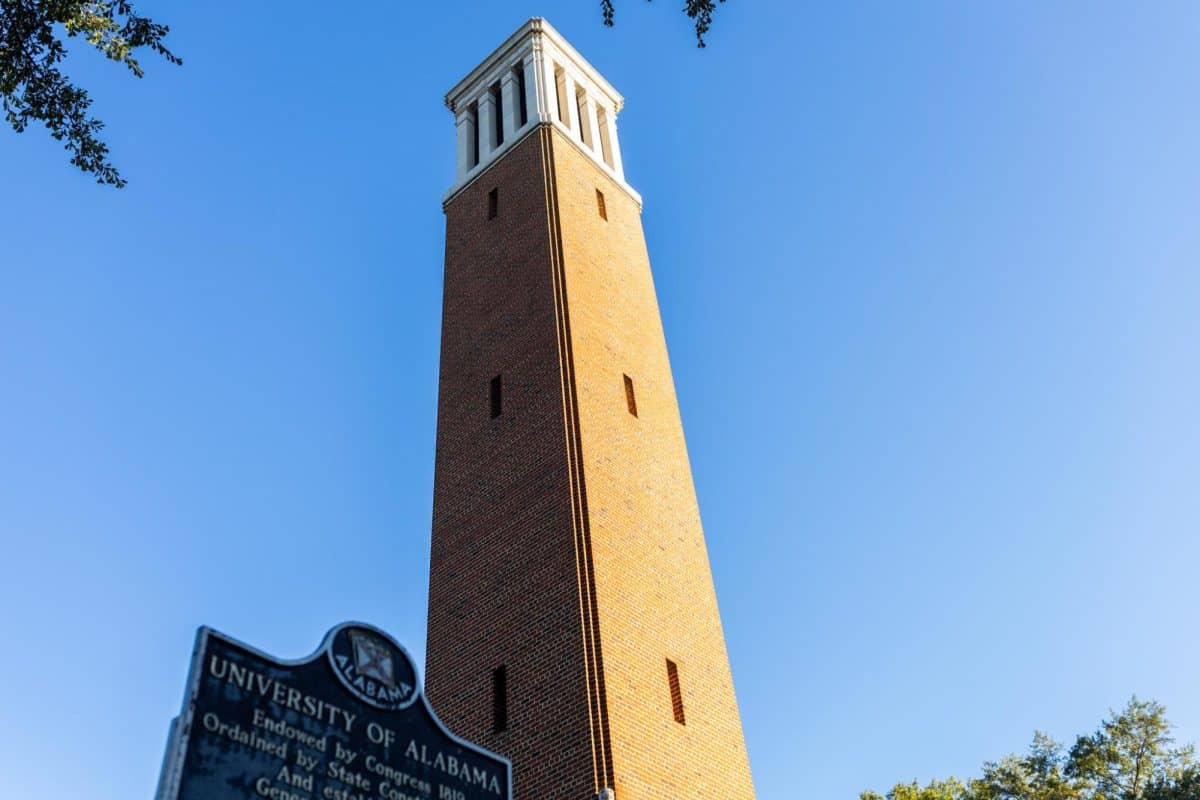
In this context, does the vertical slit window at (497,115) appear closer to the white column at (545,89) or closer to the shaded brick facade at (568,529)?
the white column at (545,89)

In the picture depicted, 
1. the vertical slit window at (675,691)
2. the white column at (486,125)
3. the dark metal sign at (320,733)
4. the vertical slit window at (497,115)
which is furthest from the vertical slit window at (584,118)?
the dark metal sign at (320,733)

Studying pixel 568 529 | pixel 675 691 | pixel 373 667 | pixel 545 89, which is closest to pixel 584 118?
pixel 545 89

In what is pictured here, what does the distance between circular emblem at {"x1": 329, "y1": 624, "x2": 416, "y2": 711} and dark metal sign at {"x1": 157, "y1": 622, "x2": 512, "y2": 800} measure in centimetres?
1

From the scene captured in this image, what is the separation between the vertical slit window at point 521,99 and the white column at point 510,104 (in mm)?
41

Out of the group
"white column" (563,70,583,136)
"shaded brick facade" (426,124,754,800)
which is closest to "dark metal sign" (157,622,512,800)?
"shaded brick facade" (426,124,754,800)

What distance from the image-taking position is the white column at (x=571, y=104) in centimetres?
3034

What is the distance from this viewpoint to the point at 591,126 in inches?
1251

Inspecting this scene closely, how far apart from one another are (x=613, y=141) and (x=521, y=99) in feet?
9.85

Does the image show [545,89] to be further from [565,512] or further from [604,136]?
[565,512]

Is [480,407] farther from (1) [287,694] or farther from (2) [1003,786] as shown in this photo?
(2) [1003,786]

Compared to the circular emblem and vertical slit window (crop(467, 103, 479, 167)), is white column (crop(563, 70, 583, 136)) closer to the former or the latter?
vertical slit window (crop(467, 103, 479, 167))

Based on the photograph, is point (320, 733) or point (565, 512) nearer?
point (320, 733)

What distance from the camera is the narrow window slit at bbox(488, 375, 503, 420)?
22.3 m

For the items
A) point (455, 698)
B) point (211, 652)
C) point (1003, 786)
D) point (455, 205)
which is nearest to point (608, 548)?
point (455, 698)
